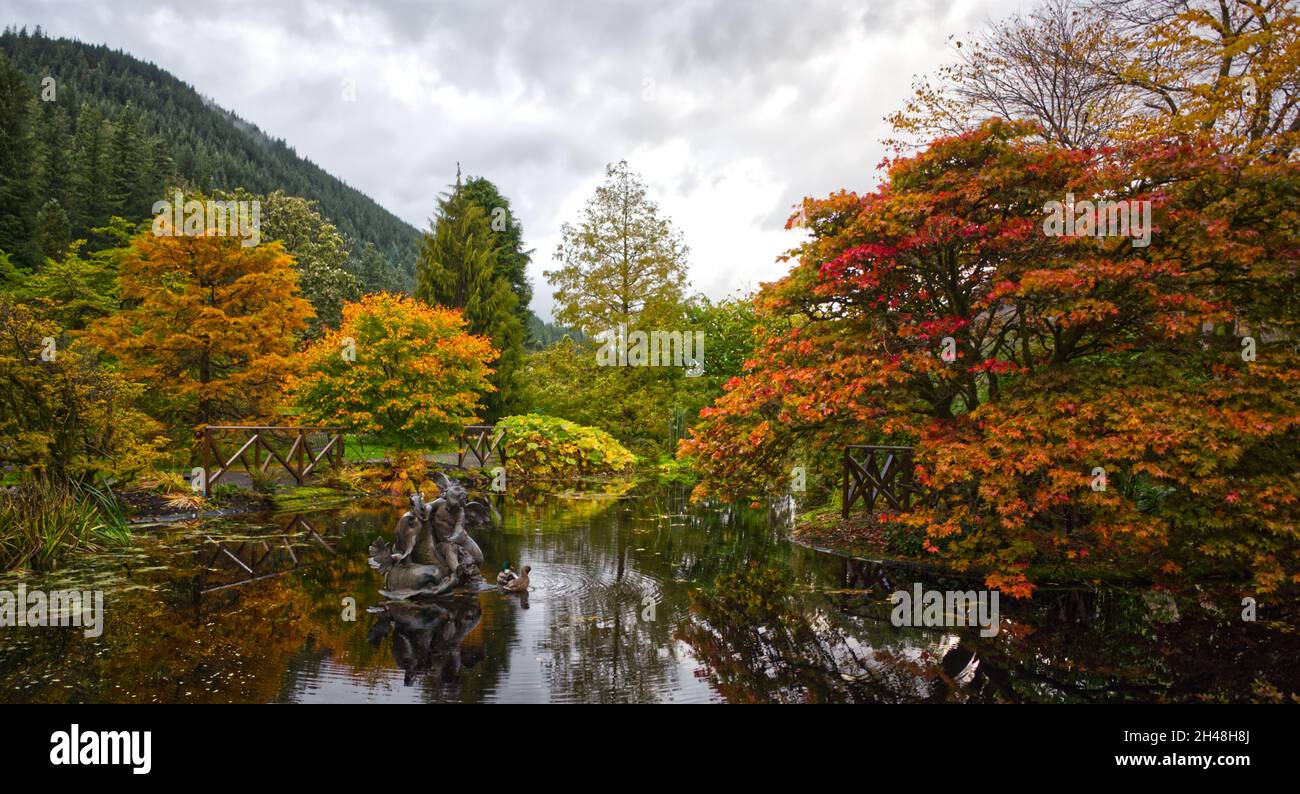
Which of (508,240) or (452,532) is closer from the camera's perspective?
(452,532)

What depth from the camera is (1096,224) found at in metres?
6.80

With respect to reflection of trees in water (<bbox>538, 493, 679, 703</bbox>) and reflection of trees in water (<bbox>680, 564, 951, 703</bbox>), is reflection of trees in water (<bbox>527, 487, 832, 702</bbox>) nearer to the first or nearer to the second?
reflection of trees in water (<bbox>538, 493, 679, 703</bbox>)

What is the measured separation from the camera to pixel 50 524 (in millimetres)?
8945

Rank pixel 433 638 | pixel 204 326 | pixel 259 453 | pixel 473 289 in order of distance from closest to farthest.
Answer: pixel 433 638 < pixel 204 326 < pixel 259 453 < pixel 473 289

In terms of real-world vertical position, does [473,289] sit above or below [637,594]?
above

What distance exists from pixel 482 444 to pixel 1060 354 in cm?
1718

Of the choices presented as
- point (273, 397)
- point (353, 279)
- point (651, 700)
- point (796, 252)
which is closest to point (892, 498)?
point (796, 252)

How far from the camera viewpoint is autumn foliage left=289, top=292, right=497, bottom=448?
54.0ft

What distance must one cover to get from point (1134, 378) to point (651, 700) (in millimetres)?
5650

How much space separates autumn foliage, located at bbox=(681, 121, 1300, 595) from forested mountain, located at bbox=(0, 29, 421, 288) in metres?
42.1

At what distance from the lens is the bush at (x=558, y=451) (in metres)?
21.8

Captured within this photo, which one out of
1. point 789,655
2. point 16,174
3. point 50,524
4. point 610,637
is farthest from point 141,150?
point 789,655

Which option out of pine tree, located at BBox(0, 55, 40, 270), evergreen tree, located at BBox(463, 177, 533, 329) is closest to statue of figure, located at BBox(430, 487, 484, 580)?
evergreen tree, located at BBox(463, 177, 533, 329)

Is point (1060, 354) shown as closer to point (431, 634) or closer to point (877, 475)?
point (877, 475)
